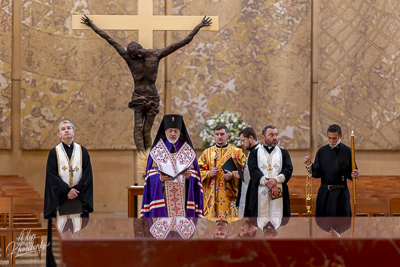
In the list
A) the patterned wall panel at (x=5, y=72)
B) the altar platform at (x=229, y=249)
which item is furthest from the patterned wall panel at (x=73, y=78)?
the altar platform at (x=229, y=249)

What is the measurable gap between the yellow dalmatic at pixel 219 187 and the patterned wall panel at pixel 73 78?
6.46 m

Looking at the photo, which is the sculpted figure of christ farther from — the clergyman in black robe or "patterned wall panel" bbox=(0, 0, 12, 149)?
"patterned wall panel" bbox=(0, 0, 12, 149)

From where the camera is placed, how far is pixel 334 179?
305 inches

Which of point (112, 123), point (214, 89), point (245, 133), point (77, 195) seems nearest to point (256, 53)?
point (214, 89)

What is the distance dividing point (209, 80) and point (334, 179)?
298 inches

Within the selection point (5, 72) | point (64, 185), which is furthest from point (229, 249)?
point (5, 72)

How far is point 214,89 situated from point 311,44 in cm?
255

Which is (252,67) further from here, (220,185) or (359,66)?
(220,185)

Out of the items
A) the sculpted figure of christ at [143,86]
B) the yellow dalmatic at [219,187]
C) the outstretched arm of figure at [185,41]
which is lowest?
the yellow dalmatic at [219,187]

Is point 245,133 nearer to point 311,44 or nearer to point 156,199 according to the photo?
point 156,199

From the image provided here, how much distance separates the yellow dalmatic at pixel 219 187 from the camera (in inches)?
329

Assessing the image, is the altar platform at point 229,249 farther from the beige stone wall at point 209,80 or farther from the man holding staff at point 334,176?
the beige stone wall at point 209,80

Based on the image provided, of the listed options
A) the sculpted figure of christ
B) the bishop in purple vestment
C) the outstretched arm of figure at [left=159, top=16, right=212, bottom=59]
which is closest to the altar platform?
A: the bishop in purple vestment

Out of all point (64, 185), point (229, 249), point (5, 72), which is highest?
point (5, 72)
